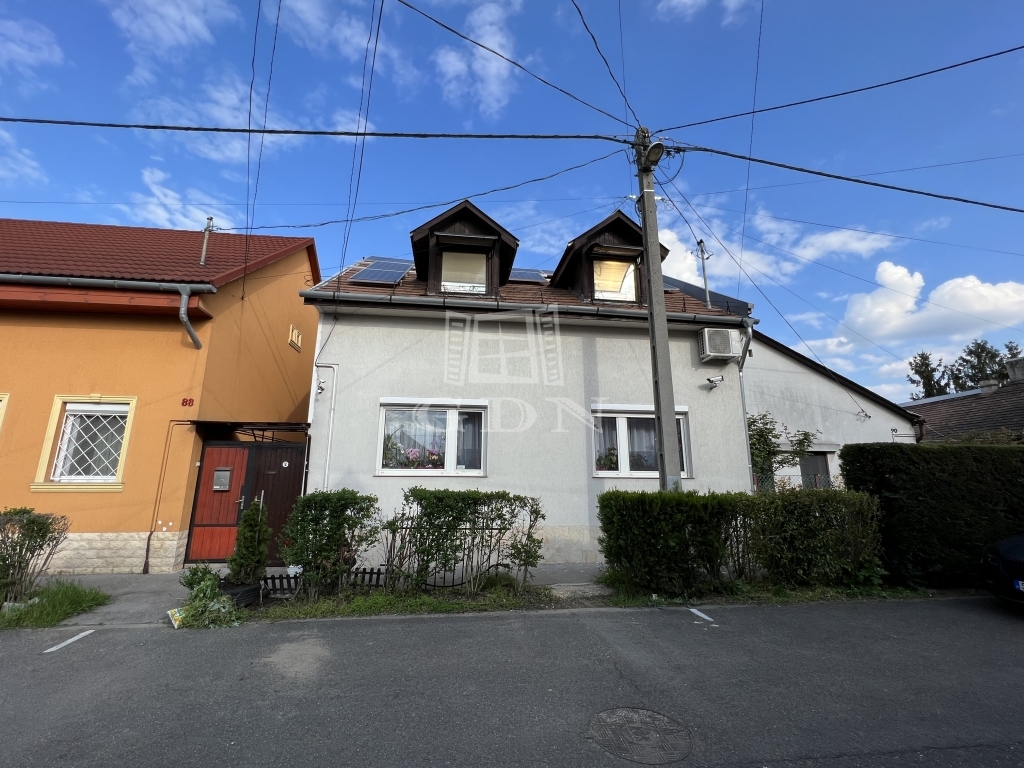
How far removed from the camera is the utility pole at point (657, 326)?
6.72 meters

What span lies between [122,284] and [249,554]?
5.64 meters

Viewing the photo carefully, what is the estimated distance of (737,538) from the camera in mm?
6297

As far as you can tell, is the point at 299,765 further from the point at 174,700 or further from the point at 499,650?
the point at 499,650

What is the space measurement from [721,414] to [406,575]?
6675 mm

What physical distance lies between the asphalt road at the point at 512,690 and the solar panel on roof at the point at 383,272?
6.56m

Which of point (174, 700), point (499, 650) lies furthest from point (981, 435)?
point (174, 700)

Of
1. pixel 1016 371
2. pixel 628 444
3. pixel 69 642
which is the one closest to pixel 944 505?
pixel 628 444

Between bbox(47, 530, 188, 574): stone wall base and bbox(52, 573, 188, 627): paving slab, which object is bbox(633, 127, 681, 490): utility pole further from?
bbox(47, 530, 188, 574): stone wall base

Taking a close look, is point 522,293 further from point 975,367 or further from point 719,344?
point 975,367

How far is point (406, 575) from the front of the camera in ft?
19.3

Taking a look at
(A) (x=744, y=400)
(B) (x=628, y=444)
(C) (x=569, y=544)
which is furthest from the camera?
(A) (x=744, y=400)

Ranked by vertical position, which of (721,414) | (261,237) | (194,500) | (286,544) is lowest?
(286,544)

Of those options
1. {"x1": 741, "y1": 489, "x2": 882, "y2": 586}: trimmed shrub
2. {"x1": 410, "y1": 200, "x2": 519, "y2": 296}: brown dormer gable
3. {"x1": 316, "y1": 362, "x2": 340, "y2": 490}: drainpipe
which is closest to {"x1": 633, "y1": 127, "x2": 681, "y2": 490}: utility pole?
{"x1": 741, "y1": 489, "x2": 882, "y2": 586}: trimmed shrub

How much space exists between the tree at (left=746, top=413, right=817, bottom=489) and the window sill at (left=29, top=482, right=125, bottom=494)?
43.2 feet
